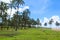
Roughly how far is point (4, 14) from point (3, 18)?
296 centimetres

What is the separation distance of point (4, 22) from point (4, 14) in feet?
15.0

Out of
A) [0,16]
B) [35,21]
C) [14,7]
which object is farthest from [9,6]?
[35,21]

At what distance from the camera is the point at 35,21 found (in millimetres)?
191750

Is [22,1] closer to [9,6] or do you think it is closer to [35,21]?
[9,6]

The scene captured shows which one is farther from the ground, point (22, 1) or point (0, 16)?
point (22, 1)

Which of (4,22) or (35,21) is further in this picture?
(35,21)

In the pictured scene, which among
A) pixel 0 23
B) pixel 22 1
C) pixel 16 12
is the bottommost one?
pixel 0 23

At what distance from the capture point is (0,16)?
89500 mm

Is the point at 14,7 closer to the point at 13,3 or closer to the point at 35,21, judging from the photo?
the point at 13,3

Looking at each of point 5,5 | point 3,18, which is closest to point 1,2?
point 5,5

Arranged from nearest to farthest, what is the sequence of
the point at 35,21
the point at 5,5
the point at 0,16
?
1. the point at 0,16
2. the point at 5,5
3. the point at 35,21

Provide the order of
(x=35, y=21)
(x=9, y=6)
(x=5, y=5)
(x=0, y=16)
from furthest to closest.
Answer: (x=35, y=21)
(x=9, y=6)
(x=5, y=5)
(x=0, y=16)

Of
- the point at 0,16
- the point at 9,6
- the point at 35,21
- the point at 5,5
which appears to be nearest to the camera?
the point at 0,16

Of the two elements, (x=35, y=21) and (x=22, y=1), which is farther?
(x=35, y=21)
